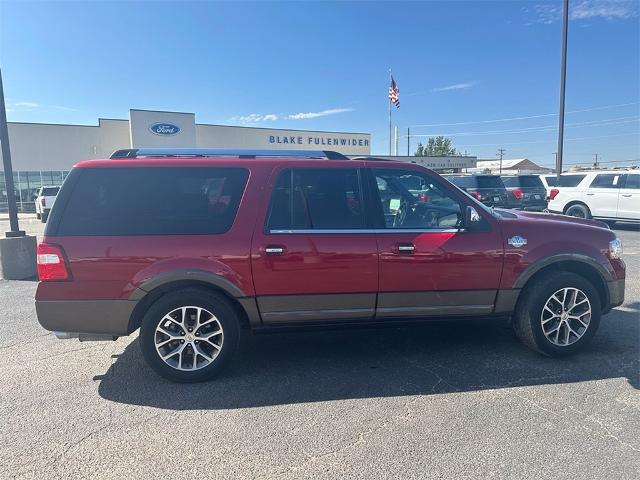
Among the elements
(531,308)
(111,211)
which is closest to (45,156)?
(111,211)

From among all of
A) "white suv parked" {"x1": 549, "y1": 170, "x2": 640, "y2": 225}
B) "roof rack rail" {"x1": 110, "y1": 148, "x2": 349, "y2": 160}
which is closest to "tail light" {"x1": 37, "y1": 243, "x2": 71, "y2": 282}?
"roof rack rail" {"x1": 110, "y1": 148, "x2": 349, "y2": 160}

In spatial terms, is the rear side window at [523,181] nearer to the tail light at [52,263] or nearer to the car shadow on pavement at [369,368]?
the car shadow on pavement at [369,368]

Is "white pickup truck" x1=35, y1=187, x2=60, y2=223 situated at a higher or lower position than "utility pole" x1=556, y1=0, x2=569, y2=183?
lower

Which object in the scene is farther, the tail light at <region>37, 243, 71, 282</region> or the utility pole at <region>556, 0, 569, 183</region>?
the utility pole at <region>556, 0, 569, 183</region>

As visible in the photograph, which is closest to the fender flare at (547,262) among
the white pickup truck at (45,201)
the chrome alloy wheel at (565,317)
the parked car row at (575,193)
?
the chrome alloy wheel at (565,317)

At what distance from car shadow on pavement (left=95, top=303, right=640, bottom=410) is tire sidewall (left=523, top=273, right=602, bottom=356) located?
11 centimetres

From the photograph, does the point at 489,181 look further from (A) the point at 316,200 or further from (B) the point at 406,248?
(A) the point at 316,200

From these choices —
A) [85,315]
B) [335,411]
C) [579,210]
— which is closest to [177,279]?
[85,315]

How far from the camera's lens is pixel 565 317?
4078mm

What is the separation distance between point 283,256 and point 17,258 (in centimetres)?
664

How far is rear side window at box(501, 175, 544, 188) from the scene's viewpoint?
17188 millimetres

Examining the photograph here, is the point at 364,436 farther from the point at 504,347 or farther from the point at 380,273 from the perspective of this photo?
the point at 504,347

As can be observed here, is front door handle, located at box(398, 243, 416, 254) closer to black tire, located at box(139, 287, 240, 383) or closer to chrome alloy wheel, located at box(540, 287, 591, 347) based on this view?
chrome alloy wheel, located at box(540, 287, 591, 347)

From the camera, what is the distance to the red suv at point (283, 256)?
358cm
